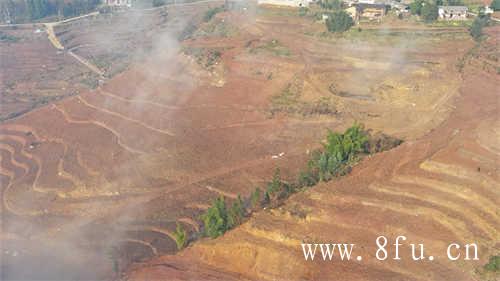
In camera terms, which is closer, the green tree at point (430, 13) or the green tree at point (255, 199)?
the green tree at point (255, 199)

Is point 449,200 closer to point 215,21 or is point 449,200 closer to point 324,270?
point 324,270

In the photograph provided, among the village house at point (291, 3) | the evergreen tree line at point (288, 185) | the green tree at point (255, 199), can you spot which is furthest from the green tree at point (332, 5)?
the green tree at point (255, 199)

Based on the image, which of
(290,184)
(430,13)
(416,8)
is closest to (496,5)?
(416,8)

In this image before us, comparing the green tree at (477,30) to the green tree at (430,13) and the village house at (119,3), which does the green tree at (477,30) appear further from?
the village house at (119,3)

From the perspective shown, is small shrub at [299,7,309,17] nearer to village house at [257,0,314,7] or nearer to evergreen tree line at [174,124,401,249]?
village house at [257,0,314,7]

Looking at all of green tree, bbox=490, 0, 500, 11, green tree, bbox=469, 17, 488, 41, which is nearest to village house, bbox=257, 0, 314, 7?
green tree, bbox=490, 0, 500, 11

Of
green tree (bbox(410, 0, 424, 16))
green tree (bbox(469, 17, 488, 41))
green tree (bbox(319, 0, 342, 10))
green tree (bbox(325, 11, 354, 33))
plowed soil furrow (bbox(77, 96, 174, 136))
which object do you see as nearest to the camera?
plowed soil furrow (bbox(77, 96, 174, 136))
